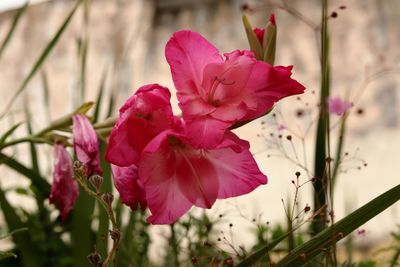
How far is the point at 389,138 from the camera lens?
328cm

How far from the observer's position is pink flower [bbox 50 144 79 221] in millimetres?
347

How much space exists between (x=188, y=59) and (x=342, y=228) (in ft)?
0.34

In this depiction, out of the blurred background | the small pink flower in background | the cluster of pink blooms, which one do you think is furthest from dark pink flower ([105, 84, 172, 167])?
the blurred background

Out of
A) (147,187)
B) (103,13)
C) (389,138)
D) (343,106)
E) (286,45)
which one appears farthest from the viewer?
(103,13)

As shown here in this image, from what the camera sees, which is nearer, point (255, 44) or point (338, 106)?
point (255, 44)

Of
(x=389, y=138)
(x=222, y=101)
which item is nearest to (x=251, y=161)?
(x=222, y=101)

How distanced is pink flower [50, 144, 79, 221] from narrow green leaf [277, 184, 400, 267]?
13 centimetres

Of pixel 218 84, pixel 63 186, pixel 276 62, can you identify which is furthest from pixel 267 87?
pixel 276 62

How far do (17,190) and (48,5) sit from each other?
3.78 m

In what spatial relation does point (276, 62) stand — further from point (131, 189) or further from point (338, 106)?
point (131, 189)

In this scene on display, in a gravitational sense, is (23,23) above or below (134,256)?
below

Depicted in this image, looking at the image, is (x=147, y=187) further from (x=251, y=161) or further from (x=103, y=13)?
(x=103, y=13)

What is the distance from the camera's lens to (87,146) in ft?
1.14

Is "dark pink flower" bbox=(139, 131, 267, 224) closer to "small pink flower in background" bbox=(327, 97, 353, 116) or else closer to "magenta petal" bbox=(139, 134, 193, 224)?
"magenta petal" bbox=(139, 134, 193, 224)
